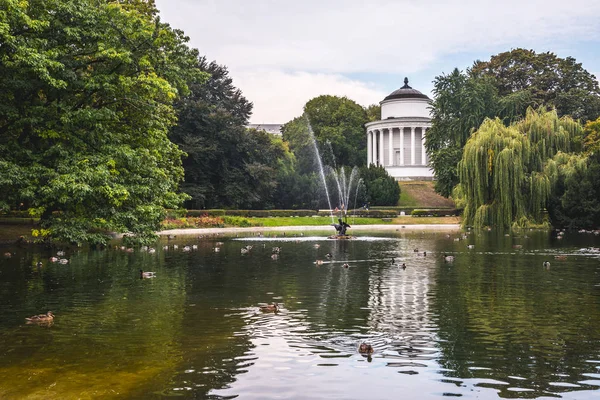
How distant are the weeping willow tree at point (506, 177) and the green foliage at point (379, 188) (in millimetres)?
26188

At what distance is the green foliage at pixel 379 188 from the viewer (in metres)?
76.2

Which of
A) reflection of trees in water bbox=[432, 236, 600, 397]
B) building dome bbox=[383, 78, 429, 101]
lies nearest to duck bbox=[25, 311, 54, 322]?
reflection of trees in water bbox=[432, 236, 600, 397]

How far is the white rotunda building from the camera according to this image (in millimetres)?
97562

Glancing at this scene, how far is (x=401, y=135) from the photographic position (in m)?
99.6

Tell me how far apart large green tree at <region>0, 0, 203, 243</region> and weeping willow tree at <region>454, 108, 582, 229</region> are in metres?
28.8

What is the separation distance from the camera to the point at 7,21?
21.1m

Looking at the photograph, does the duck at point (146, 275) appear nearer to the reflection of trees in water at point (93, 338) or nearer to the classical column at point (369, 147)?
the reflection of trees in water at point (93, 338)

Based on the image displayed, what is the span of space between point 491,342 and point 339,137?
3389 inches

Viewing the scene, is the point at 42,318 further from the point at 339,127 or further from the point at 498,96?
the point at 339,127

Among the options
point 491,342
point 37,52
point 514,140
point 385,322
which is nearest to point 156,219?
point 37,52

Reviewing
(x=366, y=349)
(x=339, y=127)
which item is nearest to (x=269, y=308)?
(x=366, y=349)

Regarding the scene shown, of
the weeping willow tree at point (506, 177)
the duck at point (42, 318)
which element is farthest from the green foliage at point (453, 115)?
the duck at point (42, 318)

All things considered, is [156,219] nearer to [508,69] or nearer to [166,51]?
[166,51]

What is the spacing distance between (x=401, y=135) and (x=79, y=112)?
266 feet
